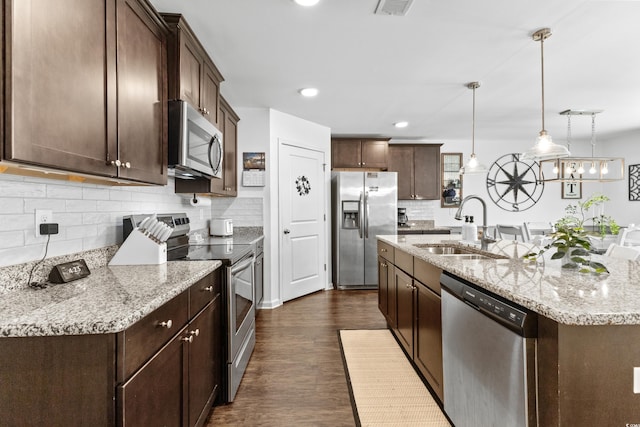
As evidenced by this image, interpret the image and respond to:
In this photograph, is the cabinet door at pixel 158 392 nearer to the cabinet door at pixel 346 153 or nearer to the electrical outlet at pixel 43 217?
the electrical outlet at pixel 43 217

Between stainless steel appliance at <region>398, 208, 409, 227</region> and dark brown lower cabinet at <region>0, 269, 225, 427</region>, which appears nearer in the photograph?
dark brown lower cabinet at <region>0, 269, 225, 427</region>

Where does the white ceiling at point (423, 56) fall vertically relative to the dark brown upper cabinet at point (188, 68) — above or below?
above

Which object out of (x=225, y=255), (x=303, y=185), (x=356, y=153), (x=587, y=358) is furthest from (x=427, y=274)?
(x=356, y=153)

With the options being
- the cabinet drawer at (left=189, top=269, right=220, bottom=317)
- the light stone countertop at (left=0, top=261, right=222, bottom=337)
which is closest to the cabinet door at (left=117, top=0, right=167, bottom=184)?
the light stone countertop at (left=0, top=261, right=222, bottom=337)

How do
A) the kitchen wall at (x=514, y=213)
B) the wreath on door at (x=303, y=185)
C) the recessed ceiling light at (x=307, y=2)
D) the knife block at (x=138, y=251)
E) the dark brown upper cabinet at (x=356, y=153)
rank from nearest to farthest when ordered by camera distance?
the knife block at (x=138, y=251) < the recessed ceiling light at (x=307, y=2) < the wreath on door at (x=303, y=185) < the dark brown upper cabinet at (x=356, y=153) < the kitchen wall at (x=514, y=213)

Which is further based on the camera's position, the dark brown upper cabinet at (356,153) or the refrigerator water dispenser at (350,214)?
the dark brown upper cabinet at (356,153)

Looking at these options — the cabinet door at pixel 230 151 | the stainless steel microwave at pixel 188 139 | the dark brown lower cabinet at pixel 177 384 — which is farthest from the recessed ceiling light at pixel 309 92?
the dark brown lower cabinet at pixel 177 384

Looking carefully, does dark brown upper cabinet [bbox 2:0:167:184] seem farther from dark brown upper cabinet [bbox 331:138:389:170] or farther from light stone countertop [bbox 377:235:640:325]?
dark brown upper cabinet [bbox 331:138:389:170]

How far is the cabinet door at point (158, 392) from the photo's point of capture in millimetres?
965

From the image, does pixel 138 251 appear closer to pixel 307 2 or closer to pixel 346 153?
pixel 307 2

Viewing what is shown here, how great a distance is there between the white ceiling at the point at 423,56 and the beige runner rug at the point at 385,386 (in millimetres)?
2390

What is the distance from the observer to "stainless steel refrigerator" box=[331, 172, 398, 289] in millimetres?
4734

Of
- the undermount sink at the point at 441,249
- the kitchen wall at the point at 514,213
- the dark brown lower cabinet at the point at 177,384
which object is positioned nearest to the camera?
the dark brown lower cabinet at the point at 177,384

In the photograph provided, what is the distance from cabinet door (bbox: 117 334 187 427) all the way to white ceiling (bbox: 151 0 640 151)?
6.28ft
